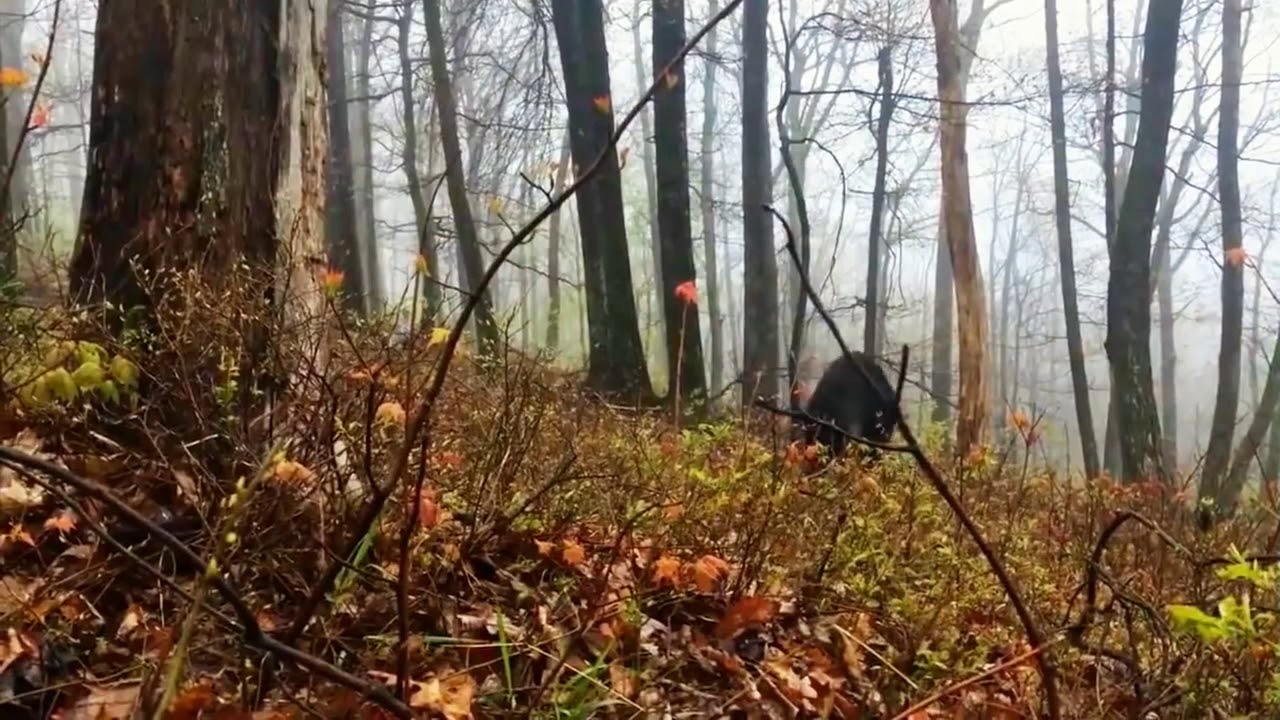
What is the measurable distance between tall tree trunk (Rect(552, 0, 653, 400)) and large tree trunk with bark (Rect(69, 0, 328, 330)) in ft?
16.4

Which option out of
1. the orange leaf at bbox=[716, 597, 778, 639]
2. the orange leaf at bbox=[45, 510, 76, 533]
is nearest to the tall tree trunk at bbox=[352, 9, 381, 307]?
the orange leaf at bbox=[45, 510, 76, 533]

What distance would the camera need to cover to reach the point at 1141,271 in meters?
8.54

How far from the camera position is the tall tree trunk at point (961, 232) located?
351 inches

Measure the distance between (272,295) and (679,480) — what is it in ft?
4.97

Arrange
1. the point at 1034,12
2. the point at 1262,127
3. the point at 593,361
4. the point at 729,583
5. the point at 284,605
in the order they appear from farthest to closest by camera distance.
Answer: the point at 1262,127, the point at 1034,12, the point at 593,361, the point at 729,583, the point at 284,605

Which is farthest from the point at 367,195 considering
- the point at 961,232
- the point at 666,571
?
the point at 666,571

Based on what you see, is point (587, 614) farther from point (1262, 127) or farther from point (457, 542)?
point (1262, 127)

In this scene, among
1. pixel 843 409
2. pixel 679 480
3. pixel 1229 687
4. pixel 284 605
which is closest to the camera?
pixel 284 605

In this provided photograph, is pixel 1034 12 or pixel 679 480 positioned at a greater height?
pixel 1034 12

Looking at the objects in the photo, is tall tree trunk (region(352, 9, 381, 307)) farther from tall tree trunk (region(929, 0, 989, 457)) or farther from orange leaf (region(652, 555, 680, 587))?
orange leaf (region(652, 555, 680, 587))

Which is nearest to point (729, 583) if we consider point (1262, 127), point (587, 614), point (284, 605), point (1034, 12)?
point (587, 614)

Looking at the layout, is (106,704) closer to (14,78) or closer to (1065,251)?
(14,78)

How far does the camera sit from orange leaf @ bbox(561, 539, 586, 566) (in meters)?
2.32

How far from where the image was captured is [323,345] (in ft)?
8.74
